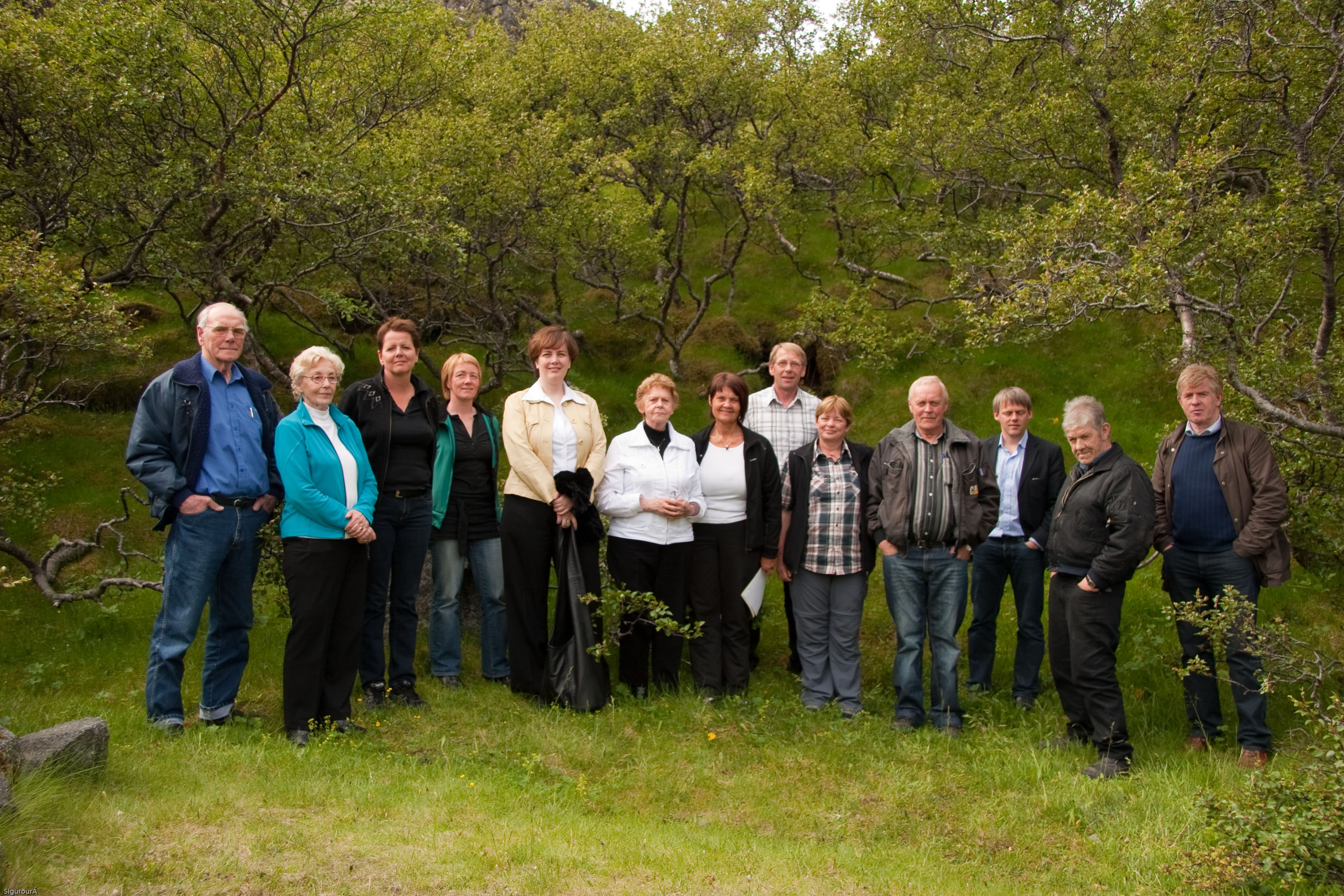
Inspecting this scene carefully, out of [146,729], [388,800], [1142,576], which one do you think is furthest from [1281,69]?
[146,729]

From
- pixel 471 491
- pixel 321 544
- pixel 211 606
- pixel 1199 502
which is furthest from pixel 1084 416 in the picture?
pixel 211 606

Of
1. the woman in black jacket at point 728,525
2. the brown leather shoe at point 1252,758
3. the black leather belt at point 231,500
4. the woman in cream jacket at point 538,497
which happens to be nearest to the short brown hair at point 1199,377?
the brown leather shoe at point 1252,758

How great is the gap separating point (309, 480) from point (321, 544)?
0.39 metres

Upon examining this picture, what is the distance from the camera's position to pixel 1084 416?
5918 millimetres

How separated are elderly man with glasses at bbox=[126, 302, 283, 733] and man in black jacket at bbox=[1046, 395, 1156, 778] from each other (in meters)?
4.97

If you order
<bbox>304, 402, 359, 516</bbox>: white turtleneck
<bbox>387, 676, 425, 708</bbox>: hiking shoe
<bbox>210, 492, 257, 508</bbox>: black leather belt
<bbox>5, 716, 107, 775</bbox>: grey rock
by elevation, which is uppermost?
<bbox>304, 402, 359, 516</bbox>: white turtleneck

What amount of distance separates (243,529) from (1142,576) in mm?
8522

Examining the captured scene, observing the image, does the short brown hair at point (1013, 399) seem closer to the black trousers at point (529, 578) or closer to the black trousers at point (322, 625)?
the black trousers at point (529, 578)

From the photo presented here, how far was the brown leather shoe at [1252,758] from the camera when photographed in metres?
5.95

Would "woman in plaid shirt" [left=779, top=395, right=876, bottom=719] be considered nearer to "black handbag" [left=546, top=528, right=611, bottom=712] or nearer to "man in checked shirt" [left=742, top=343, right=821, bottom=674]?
"man in checked shirt" [left=742, top=343, right=821, bottom=674]

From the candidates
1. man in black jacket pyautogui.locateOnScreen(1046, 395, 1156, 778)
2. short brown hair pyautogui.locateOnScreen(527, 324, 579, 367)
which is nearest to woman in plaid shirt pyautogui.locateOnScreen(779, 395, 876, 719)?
man in black jacket pyautogui.locateOnScreen(1046, 395, 1156, 778)

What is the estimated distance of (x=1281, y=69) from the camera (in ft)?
26.1

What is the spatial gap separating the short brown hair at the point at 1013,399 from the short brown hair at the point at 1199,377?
1.07m

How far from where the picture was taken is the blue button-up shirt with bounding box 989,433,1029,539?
7043 millimetres
